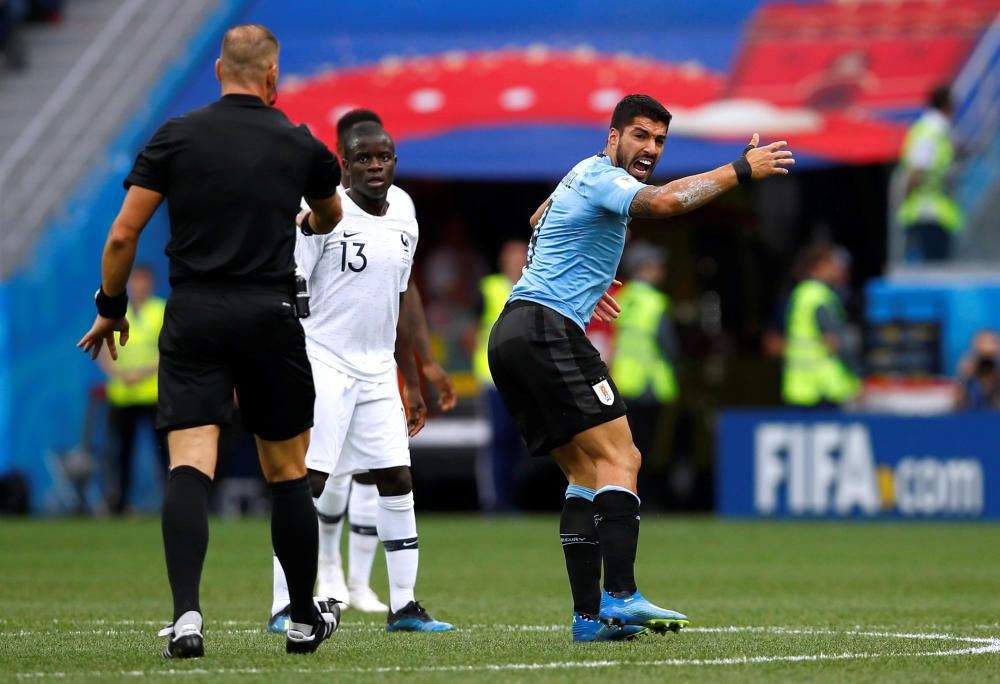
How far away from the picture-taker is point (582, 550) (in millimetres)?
7078

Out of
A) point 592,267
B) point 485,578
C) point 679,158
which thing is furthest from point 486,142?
point 592,267

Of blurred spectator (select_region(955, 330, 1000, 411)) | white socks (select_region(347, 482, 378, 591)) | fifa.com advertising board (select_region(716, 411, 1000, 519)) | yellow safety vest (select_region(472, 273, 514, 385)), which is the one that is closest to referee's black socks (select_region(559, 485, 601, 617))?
white socks (select_region(347, 482, 378, 591))

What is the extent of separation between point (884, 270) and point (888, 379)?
336cm

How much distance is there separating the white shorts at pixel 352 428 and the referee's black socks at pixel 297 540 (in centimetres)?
164

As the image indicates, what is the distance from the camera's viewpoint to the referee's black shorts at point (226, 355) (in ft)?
20.1

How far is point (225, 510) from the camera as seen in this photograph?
17766 mm

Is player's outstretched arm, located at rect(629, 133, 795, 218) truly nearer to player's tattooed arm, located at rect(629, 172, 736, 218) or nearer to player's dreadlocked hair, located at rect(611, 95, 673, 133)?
player's tattooed arm, located at rect(629, 172, 736, 218)

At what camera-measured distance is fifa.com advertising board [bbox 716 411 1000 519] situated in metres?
15.6

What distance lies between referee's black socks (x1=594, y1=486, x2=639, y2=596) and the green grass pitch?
0.84 feet

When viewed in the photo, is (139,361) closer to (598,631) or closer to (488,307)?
(488,307)

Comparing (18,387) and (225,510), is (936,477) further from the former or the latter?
(18,387)

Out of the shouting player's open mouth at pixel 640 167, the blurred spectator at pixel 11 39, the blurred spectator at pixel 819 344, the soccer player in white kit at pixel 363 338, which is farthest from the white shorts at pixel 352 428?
the blurred spectator at pixel 11 39

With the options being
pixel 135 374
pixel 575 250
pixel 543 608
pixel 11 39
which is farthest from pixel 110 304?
pixel 11 39

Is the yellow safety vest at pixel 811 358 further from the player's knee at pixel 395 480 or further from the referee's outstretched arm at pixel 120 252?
the referee's outstretched arm at pixel 120 252
